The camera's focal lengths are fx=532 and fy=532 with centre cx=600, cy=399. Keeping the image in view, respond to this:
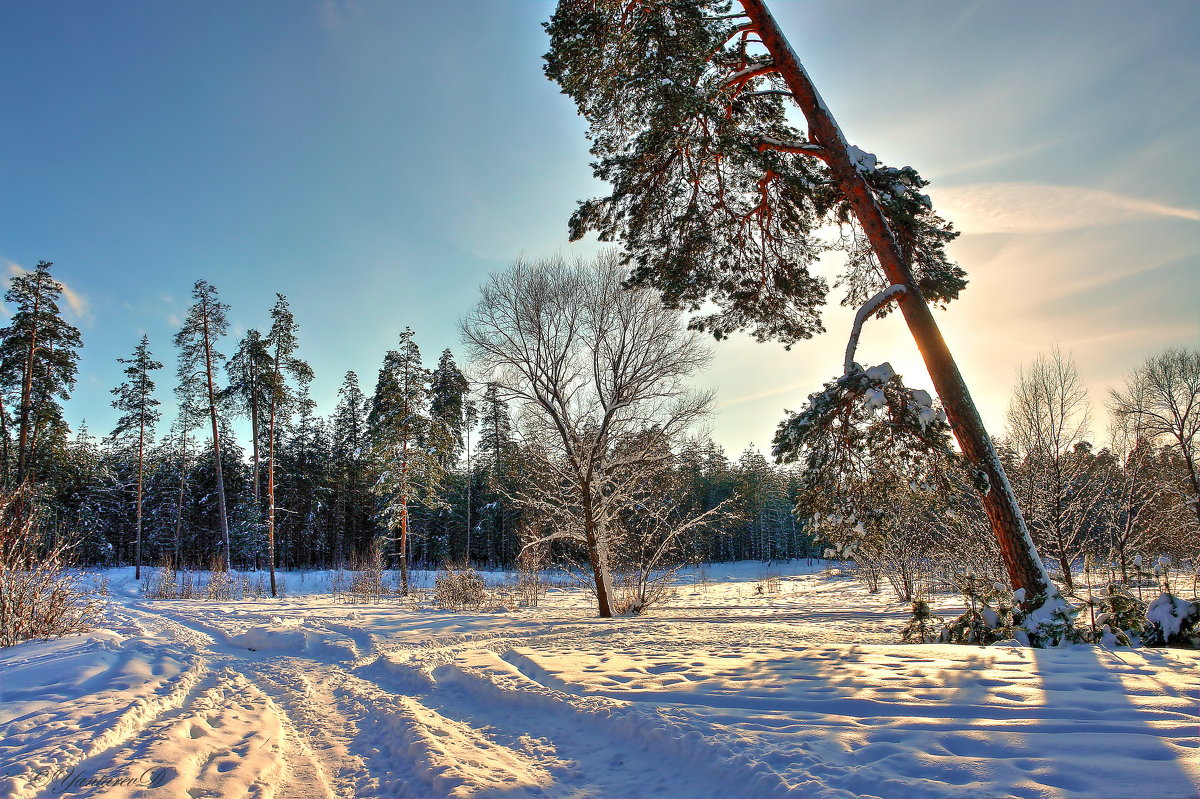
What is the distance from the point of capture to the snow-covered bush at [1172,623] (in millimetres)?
5055

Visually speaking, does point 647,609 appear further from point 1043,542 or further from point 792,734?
point 792,734

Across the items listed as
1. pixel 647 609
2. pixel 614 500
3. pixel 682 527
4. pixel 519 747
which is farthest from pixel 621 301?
pixel 519 747

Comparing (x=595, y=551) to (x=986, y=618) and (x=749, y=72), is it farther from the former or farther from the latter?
(x=749, y=72)

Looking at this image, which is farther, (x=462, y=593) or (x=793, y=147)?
(x=462, y=593)

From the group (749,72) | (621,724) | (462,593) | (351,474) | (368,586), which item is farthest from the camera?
(351,474)

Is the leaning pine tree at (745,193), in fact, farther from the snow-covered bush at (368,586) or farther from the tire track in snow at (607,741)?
the snow-covered bush at (368,586)

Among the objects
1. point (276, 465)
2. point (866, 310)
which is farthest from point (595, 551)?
point (276, 465)

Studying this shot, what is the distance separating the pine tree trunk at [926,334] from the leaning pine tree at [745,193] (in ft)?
0.06

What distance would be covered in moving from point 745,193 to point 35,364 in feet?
96.2

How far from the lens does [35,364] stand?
2216cm

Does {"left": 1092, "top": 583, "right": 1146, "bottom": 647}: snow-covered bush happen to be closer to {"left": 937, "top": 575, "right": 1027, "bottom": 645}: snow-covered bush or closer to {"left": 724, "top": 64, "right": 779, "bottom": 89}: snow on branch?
{"left": 937, "top": 575, "right": 1027, "bottom": 645}: snow-covered bush

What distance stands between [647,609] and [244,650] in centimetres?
982

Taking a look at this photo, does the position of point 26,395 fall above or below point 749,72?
below

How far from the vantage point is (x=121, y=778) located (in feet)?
Result: 9.37
